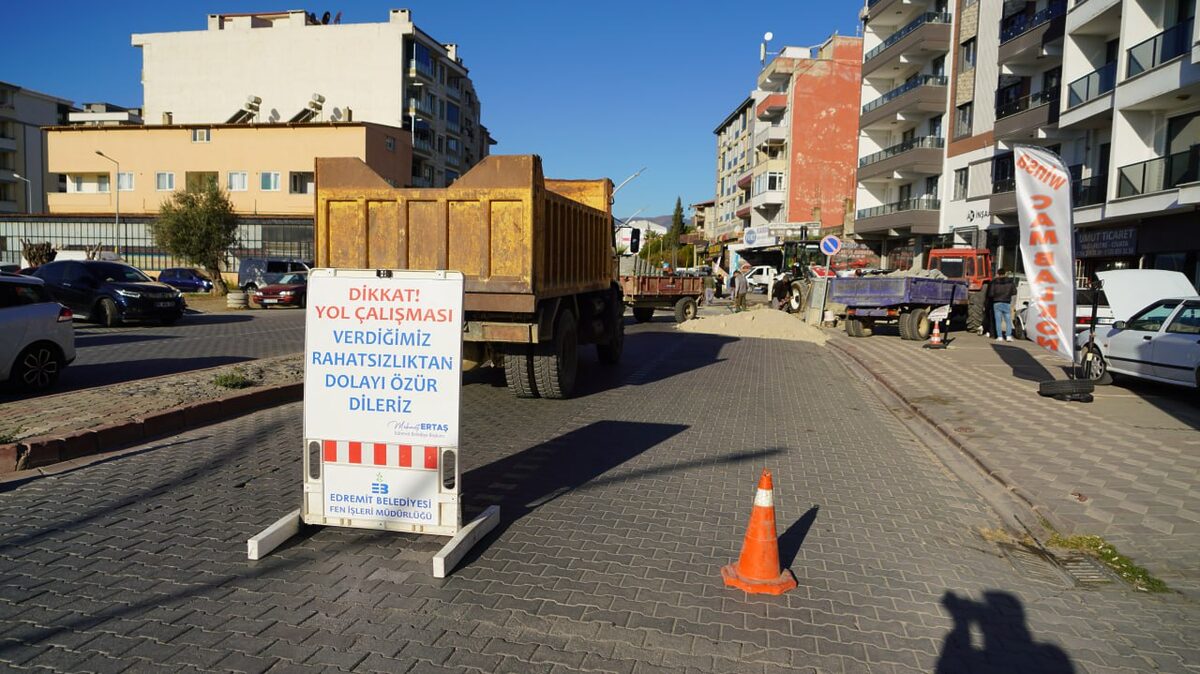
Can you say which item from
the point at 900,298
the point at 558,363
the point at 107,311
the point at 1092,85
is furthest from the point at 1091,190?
the point at 107,311

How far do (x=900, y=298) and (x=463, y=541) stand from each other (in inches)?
737

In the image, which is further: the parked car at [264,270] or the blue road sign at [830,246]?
the parked car at [264,270]

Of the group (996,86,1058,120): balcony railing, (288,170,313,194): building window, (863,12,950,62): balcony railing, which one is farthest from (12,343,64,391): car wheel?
(288,170,313,194): building window

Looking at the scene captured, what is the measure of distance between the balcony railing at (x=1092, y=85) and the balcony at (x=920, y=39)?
1354cm

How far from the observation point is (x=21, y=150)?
74.1 meters

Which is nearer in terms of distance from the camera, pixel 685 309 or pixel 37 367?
pixel 37 367

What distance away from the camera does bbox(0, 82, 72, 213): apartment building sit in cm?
7300

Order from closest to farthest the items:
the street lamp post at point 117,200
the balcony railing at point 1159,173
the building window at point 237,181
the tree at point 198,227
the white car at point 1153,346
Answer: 1. the white car at point 1153,346
2. the balcony railing at point 1159,173
3. the tree at point 198,227
4. the street lamp post at point 117,200
5. the building window at point 237,181

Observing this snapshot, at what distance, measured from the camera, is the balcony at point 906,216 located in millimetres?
38812

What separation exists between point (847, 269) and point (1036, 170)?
24.3m

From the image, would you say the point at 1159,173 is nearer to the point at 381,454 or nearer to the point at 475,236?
the point at 475,236

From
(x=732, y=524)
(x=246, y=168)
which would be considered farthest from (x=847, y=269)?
(x=246, y=168)

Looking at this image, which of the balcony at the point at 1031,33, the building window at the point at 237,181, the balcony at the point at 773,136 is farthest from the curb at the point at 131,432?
the balcony at the point at 773,136

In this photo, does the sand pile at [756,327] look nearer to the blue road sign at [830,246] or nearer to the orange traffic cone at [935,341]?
the blue road sign at [830,246]
